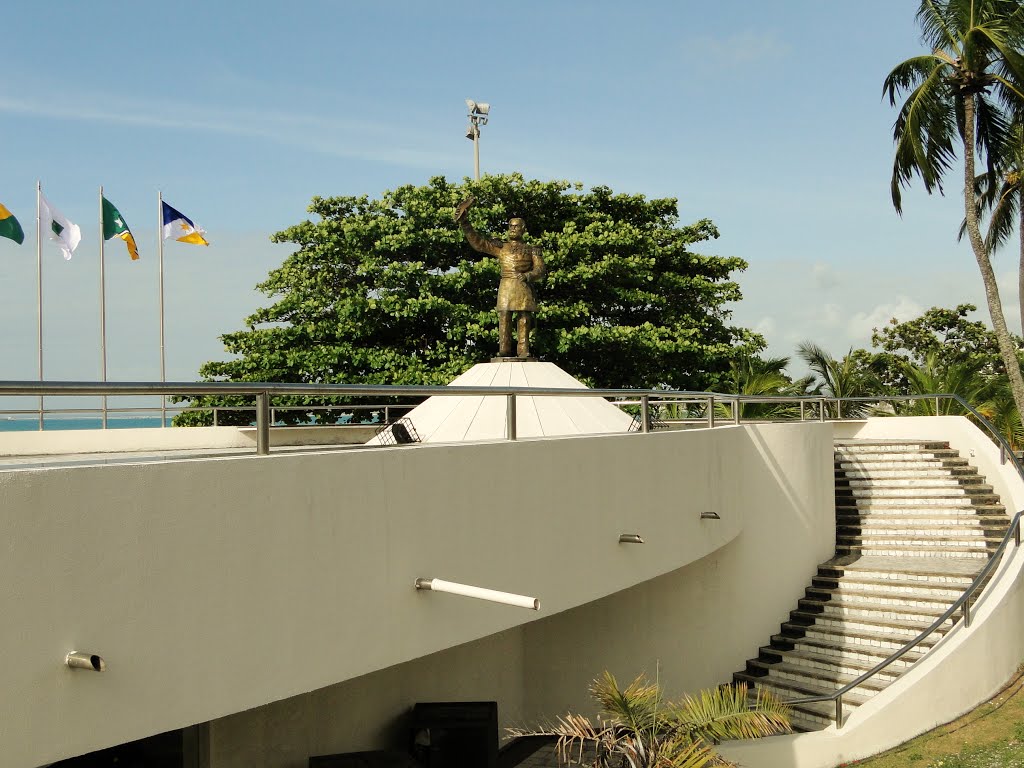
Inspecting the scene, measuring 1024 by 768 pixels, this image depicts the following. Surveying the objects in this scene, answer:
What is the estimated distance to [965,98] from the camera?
74.8 feet

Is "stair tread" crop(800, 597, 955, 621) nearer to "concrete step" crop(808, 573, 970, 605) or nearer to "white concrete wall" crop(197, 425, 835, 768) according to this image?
"concrete step" crop(808, 573, 970, 605)

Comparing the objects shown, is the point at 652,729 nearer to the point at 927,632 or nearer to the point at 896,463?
the point at 927,632

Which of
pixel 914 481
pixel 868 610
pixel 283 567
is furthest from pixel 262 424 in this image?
pixel 914 481

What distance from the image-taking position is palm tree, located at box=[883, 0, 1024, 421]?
21.9 metres

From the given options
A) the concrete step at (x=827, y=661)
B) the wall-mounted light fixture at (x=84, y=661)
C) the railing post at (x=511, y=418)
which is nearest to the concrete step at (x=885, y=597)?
the concrete step at (x=827, y=661)

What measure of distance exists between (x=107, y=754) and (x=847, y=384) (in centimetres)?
2014

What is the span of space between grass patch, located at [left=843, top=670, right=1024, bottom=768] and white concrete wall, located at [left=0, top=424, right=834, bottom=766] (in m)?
4.44

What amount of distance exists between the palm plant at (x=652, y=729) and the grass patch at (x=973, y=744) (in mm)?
3543

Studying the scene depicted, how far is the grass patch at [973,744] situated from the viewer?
11688mm

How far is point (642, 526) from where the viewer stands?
1035 centimetres

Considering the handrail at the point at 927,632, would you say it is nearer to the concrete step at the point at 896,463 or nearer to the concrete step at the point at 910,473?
the concrete step at the point at 910,473

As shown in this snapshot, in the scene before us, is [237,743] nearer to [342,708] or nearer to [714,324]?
[342,708]

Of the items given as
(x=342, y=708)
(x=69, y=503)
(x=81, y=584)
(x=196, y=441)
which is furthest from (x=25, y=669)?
(x=196, y=441)

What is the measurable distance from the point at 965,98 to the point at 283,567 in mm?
22386
